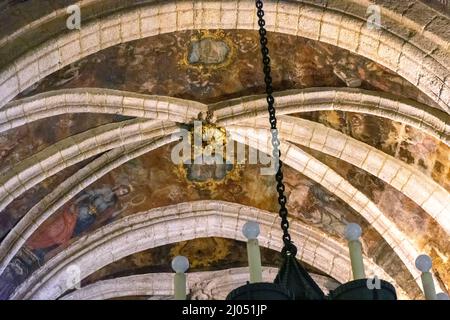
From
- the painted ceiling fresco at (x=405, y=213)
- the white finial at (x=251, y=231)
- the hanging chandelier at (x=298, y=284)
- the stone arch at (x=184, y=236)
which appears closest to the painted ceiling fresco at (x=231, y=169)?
the painted ceiling fresco at (x=405, y=213)

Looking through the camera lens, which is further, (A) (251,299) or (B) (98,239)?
(B) (98,239)

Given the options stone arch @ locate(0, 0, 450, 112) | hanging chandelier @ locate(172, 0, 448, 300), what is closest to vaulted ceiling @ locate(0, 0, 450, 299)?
stone arch @ locate(0, 0, 450, 112)

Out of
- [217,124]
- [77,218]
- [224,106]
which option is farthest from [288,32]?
[77,218]

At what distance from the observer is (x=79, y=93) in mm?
10594

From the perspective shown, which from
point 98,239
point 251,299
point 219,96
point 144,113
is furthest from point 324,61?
point 251,299

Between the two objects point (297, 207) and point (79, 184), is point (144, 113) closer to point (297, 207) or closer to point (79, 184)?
point (79, 184)

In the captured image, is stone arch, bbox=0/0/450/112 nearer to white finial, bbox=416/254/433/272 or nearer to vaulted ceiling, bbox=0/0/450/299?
vaulted ceiling, bbox=0/0/450/299

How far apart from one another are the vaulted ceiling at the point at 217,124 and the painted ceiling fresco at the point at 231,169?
0.02 meters

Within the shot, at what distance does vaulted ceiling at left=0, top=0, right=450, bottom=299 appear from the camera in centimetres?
956

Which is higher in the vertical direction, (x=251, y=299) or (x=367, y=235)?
(x=367, y=235)

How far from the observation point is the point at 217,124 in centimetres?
1144

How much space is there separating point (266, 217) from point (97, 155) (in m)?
2.75

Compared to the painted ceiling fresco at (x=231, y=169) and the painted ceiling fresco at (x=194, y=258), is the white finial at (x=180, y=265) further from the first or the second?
the painted ceiling fresco at (x=194, y=258)

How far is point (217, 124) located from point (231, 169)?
4.79ft
